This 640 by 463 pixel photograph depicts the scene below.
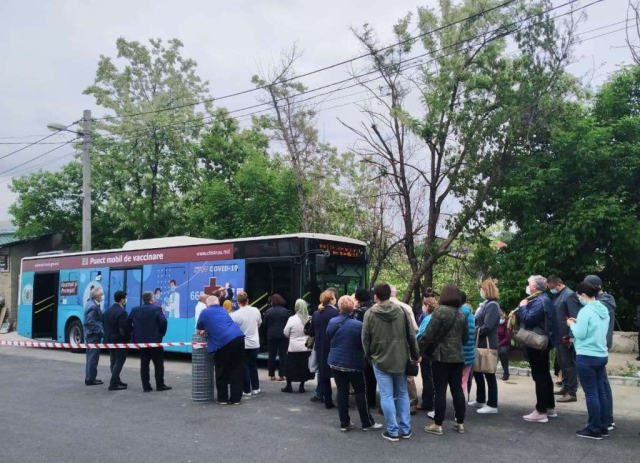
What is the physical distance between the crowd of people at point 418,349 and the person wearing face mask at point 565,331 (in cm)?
2

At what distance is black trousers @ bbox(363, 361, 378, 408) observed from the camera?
8388mm

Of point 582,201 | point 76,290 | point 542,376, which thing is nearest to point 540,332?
point 542,376

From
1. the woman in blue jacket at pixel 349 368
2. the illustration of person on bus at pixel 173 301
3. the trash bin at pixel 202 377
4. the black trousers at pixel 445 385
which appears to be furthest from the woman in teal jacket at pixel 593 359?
the illustration of person on bus at pixel 173 301

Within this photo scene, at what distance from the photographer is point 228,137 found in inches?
1208

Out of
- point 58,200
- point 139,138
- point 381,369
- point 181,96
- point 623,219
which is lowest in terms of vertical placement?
point 381,369

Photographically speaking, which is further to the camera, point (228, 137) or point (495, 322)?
point (228, 137)

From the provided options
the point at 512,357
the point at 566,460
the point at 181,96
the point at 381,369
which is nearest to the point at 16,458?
the point at 381,369

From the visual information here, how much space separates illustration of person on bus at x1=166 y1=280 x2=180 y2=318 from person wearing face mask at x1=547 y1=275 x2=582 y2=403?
30.0ft

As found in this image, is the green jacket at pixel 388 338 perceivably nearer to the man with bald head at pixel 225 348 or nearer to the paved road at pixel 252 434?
the paved road at pixel 252 434

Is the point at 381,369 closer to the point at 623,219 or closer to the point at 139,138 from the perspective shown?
the point at 623,219

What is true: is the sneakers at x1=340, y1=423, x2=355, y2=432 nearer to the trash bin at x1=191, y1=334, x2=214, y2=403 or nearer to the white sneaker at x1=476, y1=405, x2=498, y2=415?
the white sneaker at x1=476, y1=405, x2=498, y2=415

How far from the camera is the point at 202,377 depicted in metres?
9.39

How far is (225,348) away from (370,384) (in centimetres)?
229

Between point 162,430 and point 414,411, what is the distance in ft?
11.3
